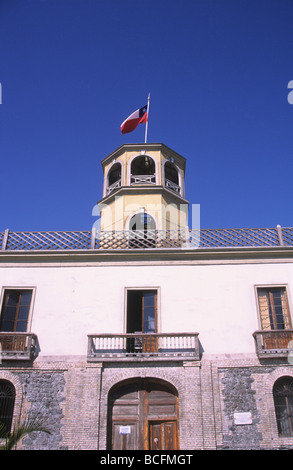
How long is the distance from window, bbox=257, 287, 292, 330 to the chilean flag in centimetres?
1084

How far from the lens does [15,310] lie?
1747cm

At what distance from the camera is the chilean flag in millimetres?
22641

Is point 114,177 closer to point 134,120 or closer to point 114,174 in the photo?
point 114,174

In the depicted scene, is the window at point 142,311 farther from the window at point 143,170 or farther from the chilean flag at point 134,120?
the chilean flag at point 134,120

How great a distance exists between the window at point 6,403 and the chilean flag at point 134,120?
1342 centimetres

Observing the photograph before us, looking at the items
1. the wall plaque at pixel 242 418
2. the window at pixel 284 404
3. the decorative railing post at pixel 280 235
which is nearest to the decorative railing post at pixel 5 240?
the wall plaque at pixel 242 418

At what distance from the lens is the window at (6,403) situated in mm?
15508

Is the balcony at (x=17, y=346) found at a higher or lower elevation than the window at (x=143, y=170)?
lower

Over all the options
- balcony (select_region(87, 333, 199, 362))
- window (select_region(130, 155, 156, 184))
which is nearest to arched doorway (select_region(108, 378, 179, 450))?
balcony (select_region(87, 333, 199, 362))

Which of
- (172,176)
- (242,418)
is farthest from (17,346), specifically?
(172,176)

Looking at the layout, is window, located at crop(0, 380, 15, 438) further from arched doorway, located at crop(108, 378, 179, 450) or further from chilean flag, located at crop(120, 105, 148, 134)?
chilean flag, located at crop(120, 105, 148, 134)
